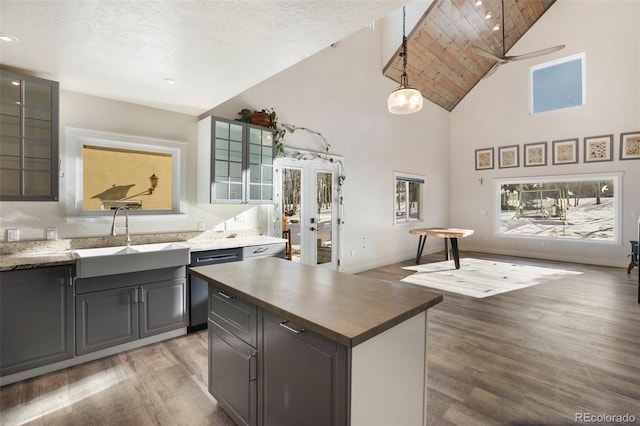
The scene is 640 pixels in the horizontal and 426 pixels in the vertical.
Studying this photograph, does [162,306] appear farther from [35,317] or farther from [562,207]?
[562,207]

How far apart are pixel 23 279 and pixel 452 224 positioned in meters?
8.59

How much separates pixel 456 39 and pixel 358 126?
2788 millimetres

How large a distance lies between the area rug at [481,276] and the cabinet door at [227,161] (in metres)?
3.13

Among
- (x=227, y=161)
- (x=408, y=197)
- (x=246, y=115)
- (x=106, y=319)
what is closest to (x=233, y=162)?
(x=227, y=161)

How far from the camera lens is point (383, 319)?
45.9 inches

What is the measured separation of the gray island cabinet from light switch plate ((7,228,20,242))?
1.94m

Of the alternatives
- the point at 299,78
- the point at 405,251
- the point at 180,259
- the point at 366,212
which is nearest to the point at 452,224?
the point at 405,251

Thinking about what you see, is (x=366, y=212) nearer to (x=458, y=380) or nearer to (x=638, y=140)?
(x=458, y=380)

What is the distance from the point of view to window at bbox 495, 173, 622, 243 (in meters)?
6.23

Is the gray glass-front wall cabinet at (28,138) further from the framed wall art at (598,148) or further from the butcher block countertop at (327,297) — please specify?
the framed wall art at (598,148)

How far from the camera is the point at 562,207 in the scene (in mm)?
6820

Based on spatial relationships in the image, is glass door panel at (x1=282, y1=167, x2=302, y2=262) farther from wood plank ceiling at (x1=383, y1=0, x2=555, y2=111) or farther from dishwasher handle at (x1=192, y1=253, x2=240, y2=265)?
wood plank ceiling at (x1=383, y1=0, x2=555, y2=111)

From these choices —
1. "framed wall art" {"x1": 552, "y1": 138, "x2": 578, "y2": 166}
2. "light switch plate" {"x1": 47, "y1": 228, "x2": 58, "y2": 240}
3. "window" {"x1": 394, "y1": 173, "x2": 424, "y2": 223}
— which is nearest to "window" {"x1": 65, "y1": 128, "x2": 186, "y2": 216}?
"light switch plate" {"x1": 47, "y1": 228, "x2": 58, "y2": 240}

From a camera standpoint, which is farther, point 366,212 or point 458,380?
point 366,212
